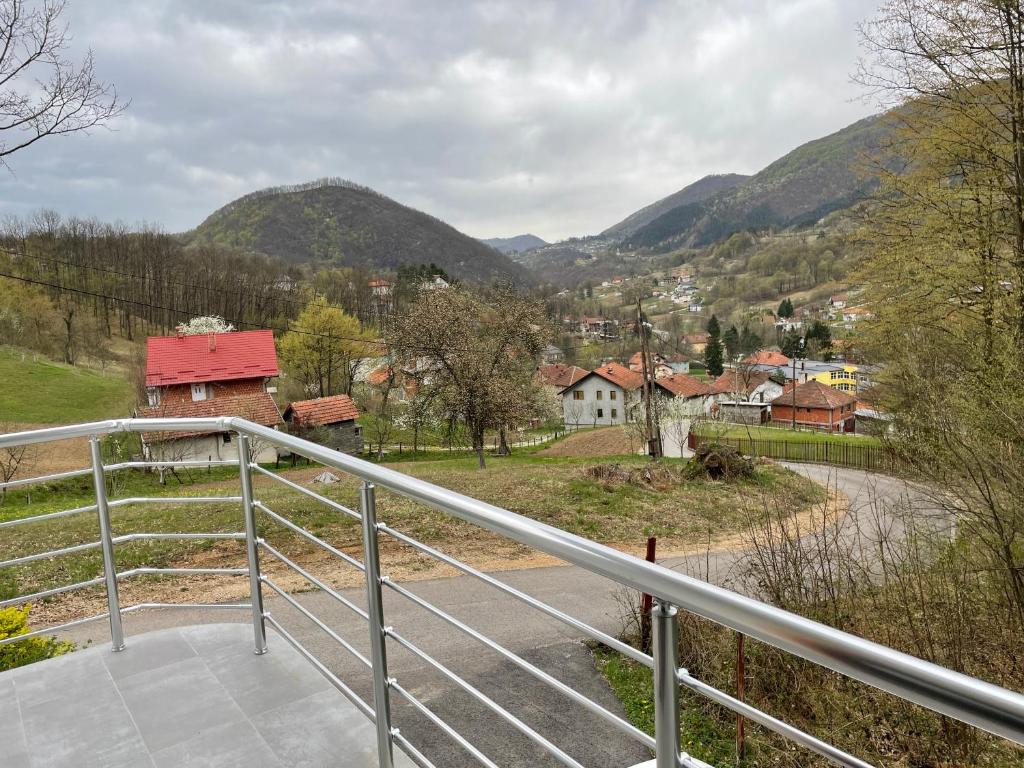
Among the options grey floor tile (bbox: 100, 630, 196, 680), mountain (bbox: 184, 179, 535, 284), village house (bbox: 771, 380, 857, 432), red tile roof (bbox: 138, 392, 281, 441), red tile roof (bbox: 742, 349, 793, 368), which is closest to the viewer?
grey floor tile (bbox: 100, 630, 196, 680)

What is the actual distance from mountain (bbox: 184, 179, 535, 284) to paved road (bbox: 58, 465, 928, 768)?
83.0 m

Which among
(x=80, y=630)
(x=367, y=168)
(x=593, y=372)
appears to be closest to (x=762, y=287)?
(x=593, y=372)

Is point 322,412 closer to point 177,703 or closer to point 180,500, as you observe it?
point 180,500

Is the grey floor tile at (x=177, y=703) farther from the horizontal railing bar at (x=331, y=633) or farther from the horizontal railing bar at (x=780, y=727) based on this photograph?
the horizontal railing bar at (x=780, y=727)

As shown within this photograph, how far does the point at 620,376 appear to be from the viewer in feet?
186

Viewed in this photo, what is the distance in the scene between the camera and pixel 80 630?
631cm

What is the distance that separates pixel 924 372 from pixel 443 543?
25.4ft

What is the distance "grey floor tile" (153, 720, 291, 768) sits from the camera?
7.25ft

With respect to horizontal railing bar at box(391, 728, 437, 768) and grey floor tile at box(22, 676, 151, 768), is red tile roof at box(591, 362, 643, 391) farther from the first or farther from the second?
horizontal railing bar at box(391, 728, 437, 768)

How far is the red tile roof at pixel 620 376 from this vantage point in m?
55.2

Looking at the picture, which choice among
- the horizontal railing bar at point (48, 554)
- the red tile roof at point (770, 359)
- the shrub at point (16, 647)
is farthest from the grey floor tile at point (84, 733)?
the red tile roof at point (770, 359)

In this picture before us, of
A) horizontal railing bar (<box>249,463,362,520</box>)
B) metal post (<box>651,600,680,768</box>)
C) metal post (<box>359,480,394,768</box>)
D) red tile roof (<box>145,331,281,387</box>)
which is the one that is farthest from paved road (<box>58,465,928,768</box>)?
red tile roof (<box>145,331,281,387</box>)

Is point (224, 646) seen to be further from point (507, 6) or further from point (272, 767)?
point (507, 6)

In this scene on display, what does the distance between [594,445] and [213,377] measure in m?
20.9
